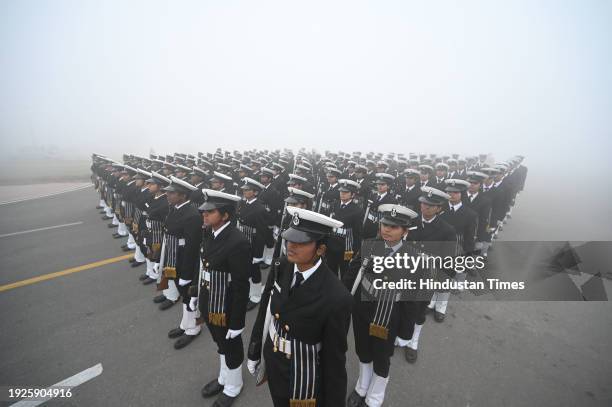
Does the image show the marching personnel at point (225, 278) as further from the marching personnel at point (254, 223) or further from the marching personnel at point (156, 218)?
the marching personnel at point (156, 218)

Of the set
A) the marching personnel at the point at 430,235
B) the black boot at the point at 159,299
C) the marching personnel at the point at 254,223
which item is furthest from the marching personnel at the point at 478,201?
the black boot at the point at 159,299

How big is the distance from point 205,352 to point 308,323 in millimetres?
3205

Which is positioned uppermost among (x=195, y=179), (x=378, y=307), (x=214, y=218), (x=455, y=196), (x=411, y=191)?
(x=455, y=196)

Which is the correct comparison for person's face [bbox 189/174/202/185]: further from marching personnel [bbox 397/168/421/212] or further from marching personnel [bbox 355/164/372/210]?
marching personnel [bbox 397/168/421/212]

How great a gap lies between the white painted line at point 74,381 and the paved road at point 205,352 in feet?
0.38

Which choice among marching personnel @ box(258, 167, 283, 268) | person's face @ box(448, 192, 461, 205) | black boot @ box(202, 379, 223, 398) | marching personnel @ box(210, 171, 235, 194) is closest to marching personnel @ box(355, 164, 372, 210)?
marching personnel @ box(258, 167, 283, 268)

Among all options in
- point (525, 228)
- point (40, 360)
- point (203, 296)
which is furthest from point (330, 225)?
point (525, 228)

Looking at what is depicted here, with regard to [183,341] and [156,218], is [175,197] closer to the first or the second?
[156,218]

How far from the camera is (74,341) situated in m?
4.53

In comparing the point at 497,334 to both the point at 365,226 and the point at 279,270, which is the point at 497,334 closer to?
the point at 365,226

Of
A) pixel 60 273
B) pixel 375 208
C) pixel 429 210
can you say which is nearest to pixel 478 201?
pixel 375 208

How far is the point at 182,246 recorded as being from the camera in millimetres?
4340

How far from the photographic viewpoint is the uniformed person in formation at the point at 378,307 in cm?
312

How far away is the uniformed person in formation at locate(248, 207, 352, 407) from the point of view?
212cm
